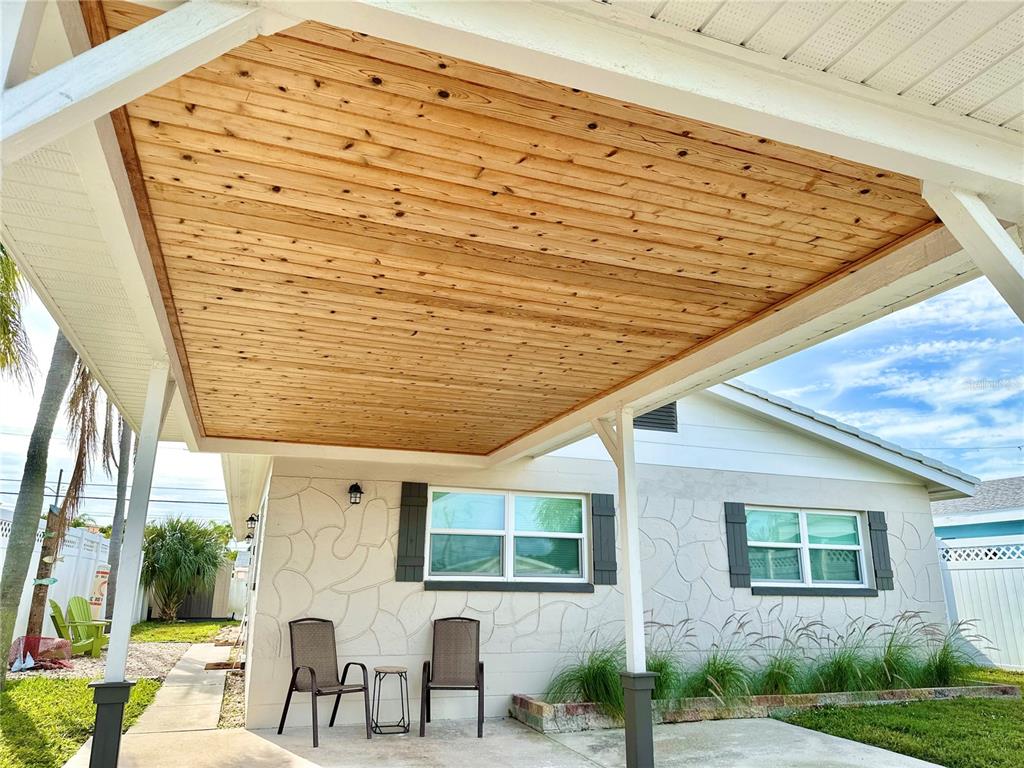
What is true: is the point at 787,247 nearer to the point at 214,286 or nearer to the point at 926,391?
the point at 214,286

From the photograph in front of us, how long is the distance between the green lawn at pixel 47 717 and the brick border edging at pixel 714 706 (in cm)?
349

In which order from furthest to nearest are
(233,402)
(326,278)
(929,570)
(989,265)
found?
(929,570) < (233,402) < (326,278) < (989,265)

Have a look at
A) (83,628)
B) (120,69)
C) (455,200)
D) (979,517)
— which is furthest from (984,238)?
(979,517)

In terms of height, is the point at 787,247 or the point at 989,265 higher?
the point at 787,247

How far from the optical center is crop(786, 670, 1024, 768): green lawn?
16.4 ft

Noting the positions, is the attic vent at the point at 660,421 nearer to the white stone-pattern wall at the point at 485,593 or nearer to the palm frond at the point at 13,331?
the white stone-pattern wall at the point at 485,593

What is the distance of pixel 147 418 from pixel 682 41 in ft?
11.6

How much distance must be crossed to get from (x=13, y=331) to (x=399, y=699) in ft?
18.1

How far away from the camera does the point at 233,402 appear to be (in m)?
5.30

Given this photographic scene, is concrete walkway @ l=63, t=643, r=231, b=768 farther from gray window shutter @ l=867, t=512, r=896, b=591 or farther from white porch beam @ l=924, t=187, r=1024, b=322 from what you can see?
gray window shutter @ l=867, t=512, r=896, b=591

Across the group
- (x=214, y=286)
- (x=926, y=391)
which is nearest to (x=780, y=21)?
(x=214, y=286)

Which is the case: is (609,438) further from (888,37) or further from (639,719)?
(888,37)

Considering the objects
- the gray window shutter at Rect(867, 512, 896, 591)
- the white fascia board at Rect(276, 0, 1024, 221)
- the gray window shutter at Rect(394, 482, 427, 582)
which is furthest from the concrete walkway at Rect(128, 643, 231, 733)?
the gray window shutter at Rect(867, 512, 896, 591)

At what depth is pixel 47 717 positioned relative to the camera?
5965 mm
